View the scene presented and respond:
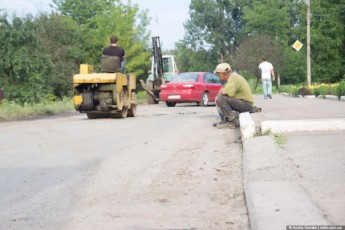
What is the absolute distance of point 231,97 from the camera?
11609 mm

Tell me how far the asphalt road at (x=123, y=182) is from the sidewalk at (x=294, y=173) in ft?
0.68

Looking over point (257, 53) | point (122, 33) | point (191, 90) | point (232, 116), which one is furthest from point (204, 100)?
point (257, 53)

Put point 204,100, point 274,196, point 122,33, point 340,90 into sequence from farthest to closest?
point 122,33
point 204,100
point 340,90
point 274,196

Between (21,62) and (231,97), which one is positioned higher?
(21,62)

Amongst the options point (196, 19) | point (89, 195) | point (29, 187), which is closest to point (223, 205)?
point (89, 195)

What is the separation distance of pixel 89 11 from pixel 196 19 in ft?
106

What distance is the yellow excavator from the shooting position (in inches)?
603

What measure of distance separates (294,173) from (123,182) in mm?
1784

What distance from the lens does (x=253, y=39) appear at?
61.2m

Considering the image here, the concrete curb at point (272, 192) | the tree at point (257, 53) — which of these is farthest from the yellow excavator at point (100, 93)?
the tree at point (257, 53)

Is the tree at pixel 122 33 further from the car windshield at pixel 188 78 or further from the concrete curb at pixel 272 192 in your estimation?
the concrete curb at pixel 272 192

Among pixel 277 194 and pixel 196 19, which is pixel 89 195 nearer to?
pixel 277 194

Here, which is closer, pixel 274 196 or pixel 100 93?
pixel 274 196

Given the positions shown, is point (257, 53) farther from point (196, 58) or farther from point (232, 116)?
point (232, 116)
